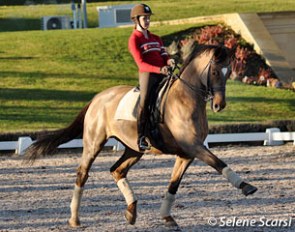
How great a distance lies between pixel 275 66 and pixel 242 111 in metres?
3.42

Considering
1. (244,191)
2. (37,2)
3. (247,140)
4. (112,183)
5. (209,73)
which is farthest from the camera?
(37,2)

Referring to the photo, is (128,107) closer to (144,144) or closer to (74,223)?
(144,144)

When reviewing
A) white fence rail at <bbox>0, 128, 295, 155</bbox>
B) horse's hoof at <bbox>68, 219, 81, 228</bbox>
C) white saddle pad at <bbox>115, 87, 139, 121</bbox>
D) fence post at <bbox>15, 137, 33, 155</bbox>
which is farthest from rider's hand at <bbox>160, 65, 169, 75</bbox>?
fence post at <bbox>15, 137, 33, 155</bbox>

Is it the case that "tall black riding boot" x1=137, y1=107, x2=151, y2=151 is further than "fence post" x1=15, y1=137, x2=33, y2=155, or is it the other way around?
"fence post" x1=15, y1=137, x2=33, y2=155

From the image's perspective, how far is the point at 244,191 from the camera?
8.63 meters

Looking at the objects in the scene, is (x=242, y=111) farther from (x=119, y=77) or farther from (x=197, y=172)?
(x=197, y=172)

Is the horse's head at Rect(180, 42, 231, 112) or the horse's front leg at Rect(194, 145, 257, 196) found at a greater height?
the horse's head at Rect(180, 42, 231, 112)

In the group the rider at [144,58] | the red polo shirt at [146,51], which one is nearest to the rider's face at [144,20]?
the rider at [144,58]

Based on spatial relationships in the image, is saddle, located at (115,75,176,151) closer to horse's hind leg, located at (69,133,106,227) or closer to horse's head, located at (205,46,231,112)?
horse's hind leg, located at (69,133,106,227)

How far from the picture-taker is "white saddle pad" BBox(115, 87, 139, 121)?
32.6 feet

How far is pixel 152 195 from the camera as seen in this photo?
11.7m

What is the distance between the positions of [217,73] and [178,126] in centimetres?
72

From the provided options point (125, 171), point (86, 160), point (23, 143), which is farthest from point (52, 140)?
point (23, 143)

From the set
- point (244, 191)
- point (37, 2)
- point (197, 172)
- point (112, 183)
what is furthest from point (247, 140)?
point (37, 2)
